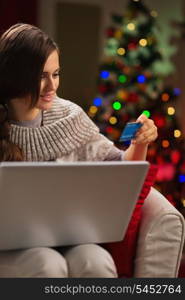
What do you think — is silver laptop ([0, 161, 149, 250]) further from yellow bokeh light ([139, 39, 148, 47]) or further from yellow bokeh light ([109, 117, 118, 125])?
yellow bokeh light ([139, 39, 148, 47])

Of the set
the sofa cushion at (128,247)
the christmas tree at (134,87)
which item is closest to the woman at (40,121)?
the sofa cushion at (128,247)

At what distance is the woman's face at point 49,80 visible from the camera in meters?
2.26

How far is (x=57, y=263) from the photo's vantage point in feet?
6.56

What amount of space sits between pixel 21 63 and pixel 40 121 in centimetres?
23

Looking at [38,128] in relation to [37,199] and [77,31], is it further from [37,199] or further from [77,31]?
[77,31]

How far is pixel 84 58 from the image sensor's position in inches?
Answer: 249

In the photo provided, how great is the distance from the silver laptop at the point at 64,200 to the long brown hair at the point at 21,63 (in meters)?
0.34

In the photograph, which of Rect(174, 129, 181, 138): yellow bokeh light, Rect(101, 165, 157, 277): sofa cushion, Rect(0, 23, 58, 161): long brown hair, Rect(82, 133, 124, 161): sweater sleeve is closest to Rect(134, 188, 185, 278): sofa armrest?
Rect(101, 165, 157, 277): sofa cushion

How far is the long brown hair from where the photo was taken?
224 cm

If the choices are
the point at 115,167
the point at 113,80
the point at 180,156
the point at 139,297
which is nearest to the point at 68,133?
the point at 115,167

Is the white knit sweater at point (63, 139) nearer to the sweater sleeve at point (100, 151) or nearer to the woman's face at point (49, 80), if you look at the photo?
the sweater sleeve at point (100, 151)

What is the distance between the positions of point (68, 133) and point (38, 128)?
107 mm

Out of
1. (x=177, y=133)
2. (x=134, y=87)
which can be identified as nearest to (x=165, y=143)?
(x=177, y=133)

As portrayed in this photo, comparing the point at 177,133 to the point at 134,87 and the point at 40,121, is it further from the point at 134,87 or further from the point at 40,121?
the point at 40,121
